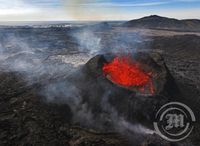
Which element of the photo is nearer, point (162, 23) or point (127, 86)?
point (127, 86)

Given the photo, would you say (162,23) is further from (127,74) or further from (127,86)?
(127,86)

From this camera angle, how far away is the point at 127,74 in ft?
62.0

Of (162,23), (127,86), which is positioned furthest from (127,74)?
(162,23)

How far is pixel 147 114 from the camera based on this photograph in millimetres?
16547

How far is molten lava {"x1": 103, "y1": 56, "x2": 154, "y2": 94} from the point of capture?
18.3 metres

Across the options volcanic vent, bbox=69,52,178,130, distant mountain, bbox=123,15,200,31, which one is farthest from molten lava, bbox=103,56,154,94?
distant mountain, bbox=123,15,200,31

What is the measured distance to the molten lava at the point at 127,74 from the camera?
18.3m

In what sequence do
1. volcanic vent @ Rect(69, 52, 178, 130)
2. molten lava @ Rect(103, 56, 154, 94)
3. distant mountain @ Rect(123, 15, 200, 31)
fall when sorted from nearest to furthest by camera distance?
volcanic vent @ Rect(69, 52, 178, 130)
molten lava @ Rect(103, 56, 154, 94)
distant mountain @ Rect(123, 15, 200, 31)

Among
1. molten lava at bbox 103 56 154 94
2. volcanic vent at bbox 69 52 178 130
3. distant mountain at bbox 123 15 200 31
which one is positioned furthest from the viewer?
distant mountain at bbox 123 15 200 31

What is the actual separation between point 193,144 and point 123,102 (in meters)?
4.55

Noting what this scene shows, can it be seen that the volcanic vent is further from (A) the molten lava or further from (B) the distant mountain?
(B) the distant mountain

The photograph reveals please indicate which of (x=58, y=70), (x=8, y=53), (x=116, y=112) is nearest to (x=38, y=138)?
(x=116, y=112)

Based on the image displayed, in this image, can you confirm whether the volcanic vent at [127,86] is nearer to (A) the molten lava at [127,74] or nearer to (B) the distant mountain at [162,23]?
(A) the molten lava at [127,74]

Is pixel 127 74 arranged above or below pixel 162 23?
above
